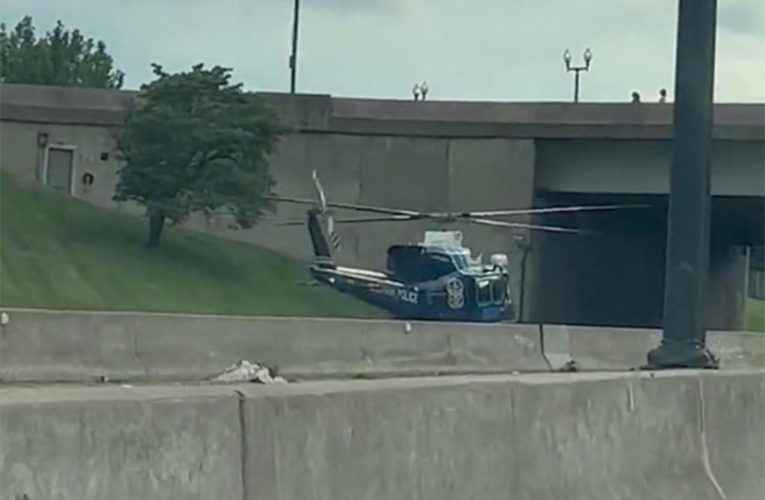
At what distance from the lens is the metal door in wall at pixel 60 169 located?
54.8 m

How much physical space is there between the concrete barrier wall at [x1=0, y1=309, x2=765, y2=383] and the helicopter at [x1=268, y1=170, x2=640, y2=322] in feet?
82.9

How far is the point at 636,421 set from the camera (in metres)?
9.38

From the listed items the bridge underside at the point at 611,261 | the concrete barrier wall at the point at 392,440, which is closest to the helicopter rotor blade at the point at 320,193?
the bridge underside at the point at 611,261

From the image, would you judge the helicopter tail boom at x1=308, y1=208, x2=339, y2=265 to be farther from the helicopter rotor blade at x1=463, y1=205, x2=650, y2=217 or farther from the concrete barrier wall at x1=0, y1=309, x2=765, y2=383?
the concrete barrier wall at x1=0, y1=309, x2=765, y2=383

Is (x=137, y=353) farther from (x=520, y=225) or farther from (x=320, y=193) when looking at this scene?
(x=320, y=193)

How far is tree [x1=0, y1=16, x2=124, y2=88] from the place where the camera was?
228 ft

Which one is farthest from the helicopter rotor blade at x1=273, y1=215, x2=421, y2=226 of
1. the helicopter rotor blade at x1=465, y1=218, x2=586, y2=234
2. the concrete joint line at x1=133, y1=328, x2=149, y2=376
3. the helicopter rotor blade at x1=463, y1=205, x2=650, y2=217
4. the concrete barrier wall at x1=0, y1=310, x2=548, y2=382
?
the concrete joint line at x1=133, y1=328, x2=149, y2=376

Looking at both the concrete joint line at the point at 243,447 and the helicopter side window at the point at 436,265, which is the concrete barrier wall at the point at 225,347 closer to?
the concrete joint line at the point at 243,447

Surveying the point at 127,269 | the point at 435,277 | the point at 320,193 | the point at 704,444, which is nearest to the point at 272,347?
the point at 704,444

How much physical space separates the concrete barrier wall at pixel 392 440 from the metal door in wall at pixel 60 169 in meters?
45.5

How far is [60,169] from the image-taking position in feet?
182

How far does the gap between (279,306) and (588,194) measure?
31.7 feet

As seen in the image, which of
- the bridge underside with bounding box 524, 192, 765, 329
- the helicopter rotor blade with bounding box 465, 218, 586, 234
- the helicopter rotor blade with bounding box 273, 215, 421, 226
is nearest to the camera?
the helicopter rotor blade with bounding box 465, 218, 586, 234

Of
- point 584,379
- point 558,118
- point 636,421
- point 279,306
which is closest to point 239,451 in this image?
point 584,379
